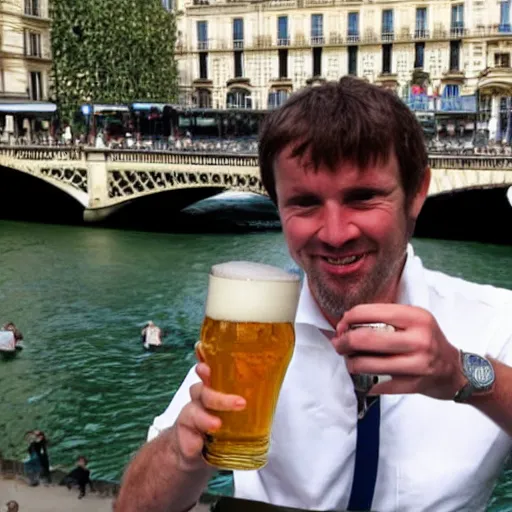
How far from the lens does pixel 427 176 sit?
1.58m

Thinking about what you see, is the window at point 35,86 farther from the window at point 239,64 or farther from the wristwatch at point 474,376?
the wristwatch at point 474,376

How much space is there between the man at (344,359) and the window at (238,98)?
41657 millimetres

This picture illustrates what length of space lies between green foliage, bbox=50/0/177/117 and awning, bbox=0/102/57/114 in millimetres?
3239

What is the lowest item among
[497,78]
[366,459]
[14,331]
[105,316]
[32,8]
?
[105,316]

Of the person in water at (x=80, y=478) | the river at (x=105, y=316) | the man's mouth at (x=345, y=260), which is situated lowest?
the river at (x=105, y=316)

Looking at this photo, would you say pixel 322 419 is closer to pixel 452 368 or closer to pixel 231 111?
pixel 452 368

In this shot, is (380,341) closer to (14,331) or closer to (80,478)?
(80,478)

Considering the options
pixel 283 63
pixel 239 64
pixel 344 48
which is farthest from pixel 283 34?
pixel 344 48

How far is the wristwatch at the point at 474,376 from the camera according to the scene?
1232 millimetres

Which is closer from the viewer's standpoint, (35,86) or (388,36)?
(35,86)

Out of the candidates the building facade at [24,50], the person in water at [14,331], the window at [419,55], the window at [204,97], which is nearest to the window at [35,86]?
the building facade at [24,50]

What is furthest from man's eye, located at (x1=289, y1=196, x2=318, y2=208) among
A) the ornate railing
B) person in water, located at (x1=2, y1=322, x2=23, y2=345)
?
the ornate railing

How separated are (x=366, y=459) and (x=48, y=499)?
5.37m

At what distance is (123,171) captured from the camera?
24.7 metres
